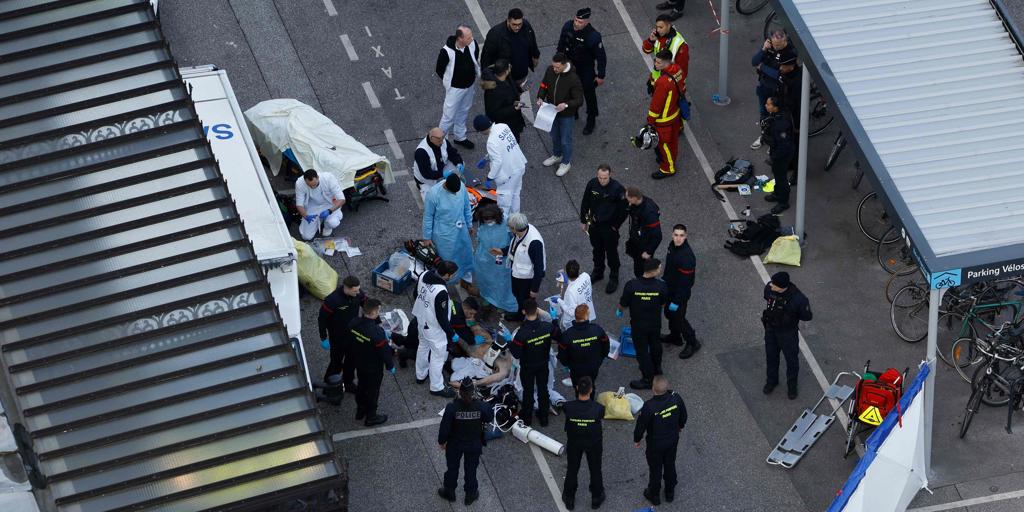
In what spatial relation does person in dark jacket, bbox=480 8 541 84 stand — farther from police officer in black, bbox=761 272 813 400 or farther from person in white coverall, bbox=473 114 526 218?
police officer in black, bbox=761 272 813 400

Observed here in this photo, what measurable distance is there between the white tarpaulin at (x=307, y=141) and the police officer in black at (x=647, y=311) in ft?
14.0

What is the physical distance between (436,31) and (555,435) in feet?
25.8

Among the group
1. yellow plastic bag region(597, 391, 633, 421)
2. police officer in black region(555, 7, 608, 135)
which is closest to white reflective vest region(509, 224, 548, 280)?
yellow plastic bag region(597, 391, 633, 421)

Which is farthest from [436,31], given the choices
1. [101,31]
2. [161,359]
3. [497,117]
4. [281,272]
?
[161,359]

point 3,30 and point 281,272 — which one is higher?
point 3,30

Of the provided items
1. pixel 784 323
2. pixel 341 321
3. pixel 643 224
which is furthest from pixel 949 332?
pixel 341 321

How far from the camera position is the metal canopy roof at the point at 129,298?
13625 millimetres

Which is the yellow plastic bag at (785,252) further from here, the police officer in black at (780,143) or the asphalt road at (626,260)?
the police officer in black at (780,143)

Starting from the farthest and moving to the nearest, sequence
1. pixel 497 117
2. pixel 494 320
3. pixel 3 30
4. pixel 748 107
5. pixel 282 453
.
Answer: pixel 748 107 < pixel 497 117 < pixel 494 320 < pixel 3 30 < pixel 282 453

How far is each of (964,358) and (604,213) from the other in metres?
4.57

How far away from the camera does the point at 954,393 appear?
18.5 metres

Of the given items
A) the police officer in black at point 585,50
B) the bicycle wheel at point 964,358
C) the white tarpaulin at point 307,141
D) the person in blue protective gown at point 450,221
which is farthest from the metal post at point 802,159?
the white tarpaulin at point 307,141

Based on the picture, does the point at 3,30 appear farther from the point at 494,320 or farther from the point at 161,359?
the point at 494,320

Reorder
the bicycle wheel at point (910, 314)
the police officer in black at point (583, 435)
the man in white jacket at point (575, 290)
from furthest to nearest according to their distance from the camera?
the bicycle wheel at point (910, 314) < the man in white jacket at point (575, 290) < the police officer in black at point (583, 435)
